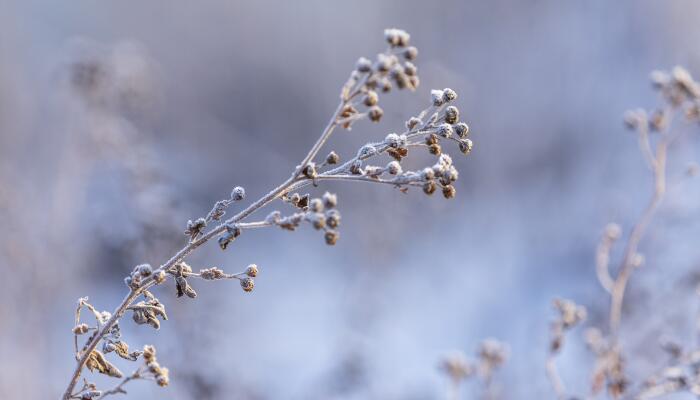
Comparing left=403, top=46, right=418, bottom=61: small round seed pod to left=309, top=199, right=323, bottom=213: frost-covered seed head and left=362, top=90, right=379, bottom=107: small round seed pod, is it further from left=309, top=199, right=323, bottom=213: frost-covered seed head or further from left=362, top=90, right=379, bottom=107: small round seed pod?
left=309, top=199, right=323, bottom=213: frost-covered seed head

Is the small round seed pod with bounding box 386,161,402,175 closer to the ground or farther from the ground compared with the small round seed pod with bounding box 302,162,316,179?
farther from the ground

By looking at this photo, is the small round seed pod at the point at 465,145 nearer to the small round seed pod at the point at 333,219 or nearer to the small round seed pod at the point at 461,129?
the small round seed pod at the point at 461,129

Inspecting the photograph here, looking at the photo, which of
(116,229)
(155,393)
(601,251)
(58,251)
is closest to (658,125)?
(601,251)

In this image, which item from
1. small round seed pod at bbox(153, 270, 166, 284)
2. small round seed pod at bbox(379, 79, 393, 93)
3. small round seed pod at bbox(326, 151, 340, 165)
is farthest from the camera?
small round seed pod at bbox(326, 151, 340, 165)

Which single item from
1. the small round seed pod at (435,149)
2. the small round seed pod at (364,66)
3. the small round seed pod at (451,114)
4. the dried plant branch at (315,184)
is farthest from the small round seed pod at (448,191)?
the small round seed pod at (364,66)

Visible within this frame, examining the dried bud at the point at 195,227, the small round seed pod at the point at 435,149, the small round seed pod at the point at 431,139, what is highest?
the small round seed pod at the point at 431,139

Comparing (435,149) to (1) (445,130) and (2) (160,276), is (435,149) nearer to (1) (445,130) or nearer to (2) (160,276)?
(1) (445,130)

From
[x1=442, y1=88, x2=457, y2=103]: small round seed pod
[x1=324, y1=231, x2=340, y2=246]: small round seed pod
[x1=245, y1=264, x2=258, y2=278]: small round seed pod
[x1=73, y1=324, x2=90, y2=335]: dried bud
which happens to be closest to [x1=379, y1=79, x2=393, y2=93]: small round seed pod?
[x1=442, y1=88, x2=457, y2=103]: small round seed pod
